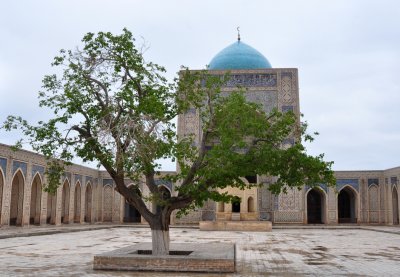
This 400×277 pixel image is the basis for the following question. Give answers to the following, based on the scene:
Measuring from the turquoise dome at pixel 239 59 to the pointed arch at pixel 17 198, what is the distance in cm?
1068

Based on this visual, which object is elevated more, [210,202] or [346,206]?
[210,202]

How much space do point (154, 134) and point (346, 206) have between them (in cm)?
2132

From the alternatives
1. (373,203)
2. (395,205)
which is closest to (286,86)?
(373,203)

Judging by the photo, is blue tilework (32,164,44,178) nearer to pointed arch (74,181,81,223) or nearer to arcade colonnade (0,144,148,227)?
arcade colonnade (0,144,148,227)

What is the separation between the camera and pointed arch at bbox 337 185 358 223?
23522mm

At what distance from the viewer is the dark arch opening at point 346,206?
2460 centimetres

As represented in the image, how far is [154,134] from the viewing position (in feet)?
22.6

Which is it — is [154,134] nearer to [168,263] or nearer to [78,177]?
[168,263]

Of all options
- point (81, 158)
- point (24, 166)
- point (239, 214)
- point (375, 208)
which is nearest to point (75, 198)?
point (24, 166)

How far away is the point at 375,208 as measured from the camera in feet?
74.7

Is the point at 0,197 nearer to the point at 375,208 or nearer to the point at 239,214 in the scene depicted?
the point at 239,214

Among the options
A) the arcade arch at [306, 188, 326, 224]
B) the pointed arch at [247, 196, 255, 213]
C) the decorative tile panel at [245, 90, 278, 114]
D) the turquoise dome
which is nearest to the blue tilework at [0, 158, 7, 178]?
the pointed arch at [247, 196, 255, 213]

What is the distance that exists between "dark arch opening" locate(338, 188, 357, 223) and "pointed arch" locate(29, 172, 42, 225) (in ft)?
49.0

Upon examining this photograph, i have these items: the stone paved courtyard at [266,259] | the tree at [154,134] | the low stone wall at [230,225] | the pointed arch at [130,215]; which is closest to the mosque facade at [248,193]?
the pointed arch at [130,215]
